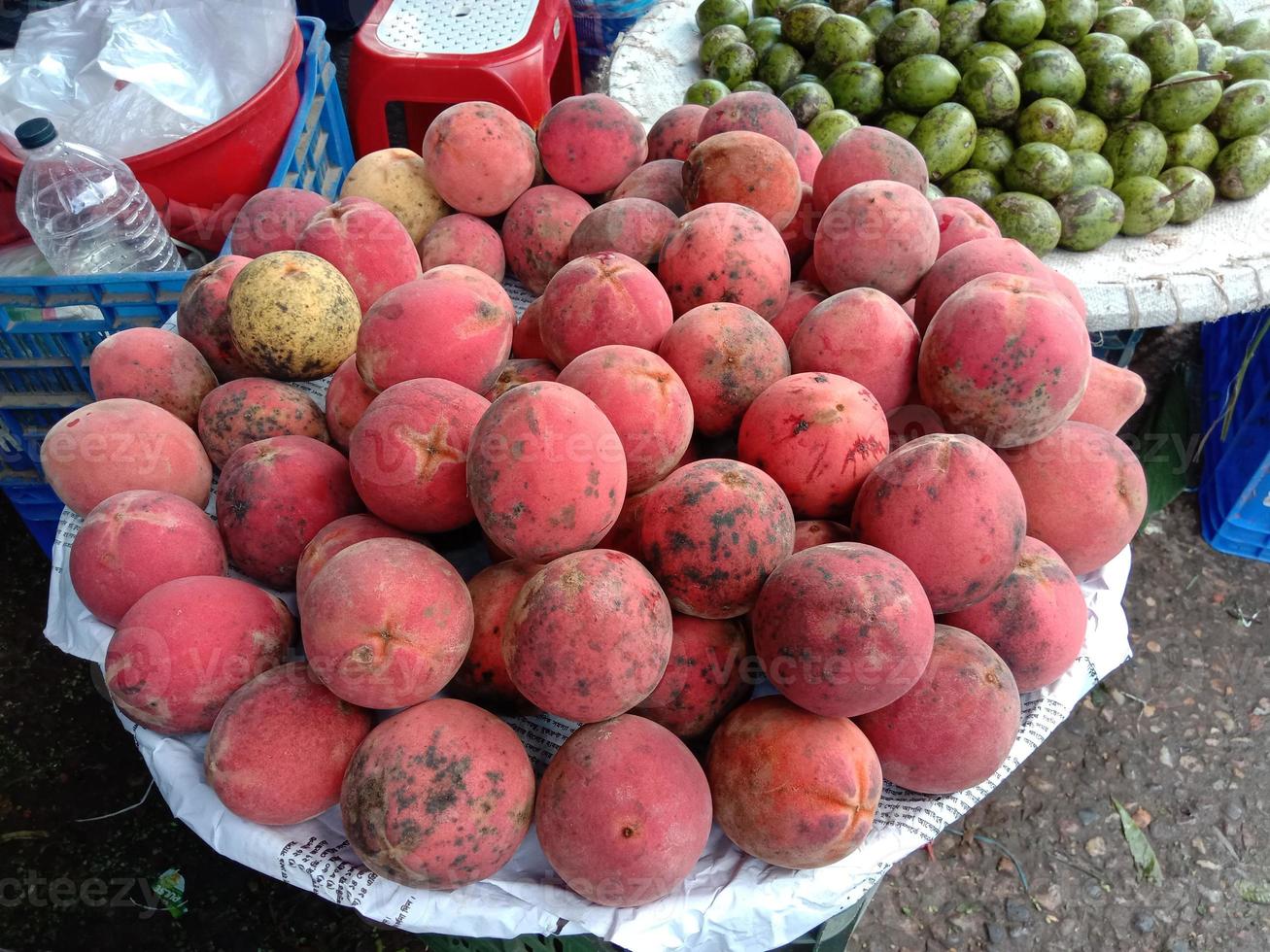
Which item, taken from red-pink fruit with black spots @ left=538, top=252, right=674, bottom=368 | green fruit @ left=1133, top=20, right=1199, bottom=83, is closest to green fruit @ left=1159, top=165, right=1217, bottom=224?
green fruit @ left=1133, top=20, right=1199, bottom=83

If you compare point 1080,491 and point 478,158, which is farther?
point 478,158

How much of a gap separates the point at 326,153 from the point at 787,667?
2.87 meters

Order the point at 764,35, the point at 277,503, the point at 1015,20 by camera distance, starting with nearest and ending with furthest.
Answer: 1. the point at 277,503
2. the point at 1015,20
3. the point at 764,35

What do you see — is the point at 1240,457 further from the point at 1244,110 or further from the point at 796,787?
the point at 796,787

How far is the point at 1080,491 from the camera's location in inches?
58.4

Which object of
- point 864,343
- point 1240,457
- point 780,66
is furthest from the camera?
point 780,66

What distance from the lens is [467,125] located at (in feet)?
6.66

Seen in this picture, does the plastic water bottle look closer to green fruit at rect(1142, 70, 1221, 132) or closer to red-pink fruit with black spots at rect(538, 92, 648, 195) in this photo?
red-pink fruit with black spots at rect(538, 92, 648, 195)

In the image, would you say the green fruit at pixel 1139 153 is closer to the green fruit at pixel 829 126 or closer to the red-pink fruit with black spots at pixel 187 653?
the green fruit at pixel 829 126

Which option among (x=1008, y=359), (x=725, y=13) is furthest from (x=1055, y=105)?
(x=1008, y=359)

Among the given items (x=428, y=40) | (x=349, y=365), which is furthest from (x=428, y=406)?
(x=428, y=40)

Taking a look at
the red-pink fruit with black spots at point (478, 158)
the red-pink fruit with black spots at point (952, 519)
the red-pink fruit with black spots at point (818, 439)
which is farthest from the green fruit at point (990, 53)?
the red-pink fruit with black spots at point (952, 519)

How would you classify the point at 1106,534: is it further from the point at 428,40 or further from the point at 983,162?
the point at 428,40

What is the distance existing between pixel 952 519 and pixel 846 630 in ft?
0.87
